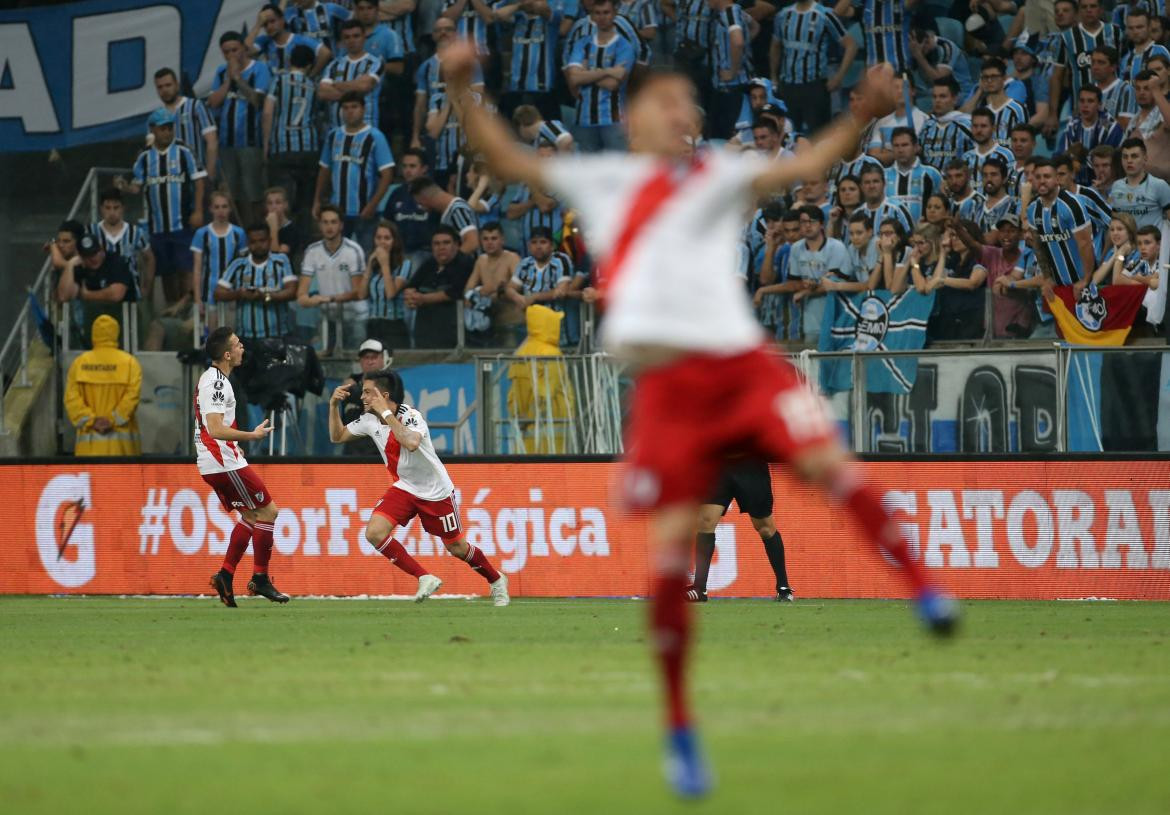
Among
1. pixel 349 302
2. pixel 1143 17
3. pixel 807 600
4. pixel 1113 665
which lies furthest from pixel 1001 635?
pixel 349 302

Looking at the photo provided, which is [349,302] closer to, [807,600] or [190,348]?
[190,348]

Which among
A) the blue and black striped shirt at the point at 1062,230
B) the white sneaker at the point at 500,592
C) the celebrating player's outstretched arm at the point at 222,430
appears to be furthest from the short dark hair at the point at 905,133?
the celebrating player's outstretched arm at the point at 222,430

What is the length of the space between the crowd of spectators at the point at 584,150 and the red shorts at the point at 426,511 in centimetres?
339

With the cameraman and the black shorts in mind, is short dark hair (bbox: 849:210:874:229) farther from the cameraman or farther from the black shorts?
the cameraman

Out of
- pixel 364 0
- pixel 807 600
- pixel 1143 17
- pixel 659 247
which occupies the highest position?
pixel 364 0

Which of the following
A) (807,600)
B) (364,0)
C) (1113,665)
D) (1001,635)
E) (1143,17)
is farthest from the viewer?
(364,0)

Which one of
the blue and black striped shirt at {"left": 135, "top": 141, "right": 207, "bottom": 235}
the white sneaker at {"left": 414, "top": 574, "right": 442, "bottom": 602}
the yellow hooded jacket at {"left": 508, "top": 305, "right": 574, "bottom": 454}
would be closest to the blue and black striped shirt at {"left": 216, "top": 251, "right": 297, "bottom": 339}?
the blue and black striped shirt at {"left": 135, "top": 141, "right": 207, "bottom": 235}

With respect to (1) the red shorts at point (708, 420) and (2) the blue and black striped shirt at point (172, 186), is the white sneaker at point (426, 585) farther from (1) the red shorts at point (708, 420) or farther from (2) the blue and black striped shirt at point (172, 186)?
(1) the red shorts at point (708, 420)

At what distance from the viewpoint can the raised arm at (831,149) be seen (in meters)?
6.58

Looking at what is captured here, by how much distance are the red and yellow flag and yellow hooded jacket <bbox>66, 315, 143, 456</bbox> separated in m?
11.0

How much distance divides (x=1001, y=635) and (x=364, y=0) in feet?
47.6

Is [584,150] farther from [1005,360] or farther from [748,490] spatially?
[1005,360]

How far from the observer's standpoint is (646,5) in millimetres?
23078

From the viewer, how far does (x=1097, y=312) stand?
1761 cm
